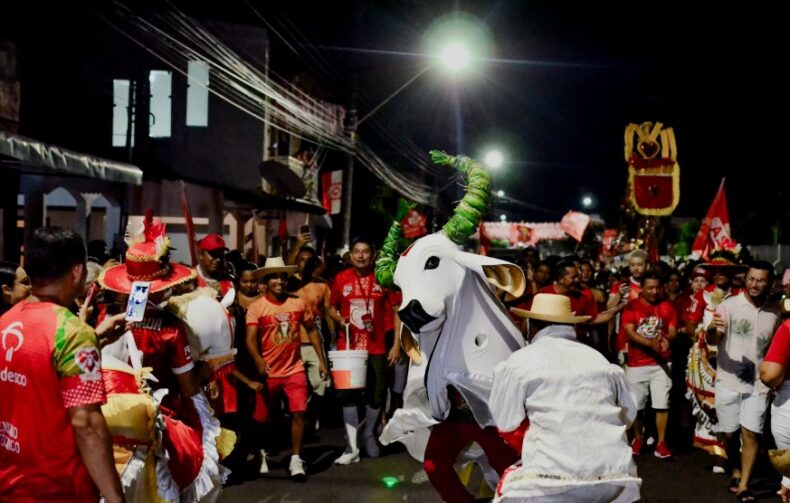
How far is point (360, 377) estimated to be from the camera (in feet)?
27.5

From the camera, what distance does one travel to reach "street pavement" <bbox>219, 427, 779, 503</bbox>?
7152 millimetres

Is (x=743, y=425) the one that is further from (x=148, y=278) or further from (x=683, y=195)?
(x=683, y=195)

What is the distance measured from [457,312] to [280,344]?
326 cm

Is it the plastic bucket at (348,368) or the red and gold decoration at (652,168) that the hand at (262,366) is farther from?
the red and gold decoration at (652,168)

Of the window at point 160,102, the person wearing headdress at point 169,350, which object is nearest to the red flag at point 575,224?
the window at point 160,102

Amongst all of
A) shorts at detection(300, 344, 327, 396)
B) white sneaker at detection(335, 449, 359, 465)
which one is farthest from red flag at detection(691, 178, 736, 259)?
white sneaker at detection(335, 449, 359, 465)

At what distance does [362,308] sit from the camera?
8820mm

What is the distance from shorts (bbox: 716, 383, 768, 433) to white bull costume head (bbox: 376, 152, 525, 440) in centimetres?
326

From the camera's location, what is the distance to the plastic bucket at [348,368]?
8297 millimetres

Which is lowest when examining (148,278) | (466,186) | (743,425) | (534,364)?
(743,425)

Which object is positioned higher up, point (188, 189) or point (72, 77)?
point (72, 77)

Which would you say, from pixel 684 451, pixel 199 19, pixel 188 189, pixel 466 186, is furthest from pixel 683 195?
pixel 466 186

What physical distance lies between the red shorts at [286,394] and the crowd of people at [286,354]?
17mm

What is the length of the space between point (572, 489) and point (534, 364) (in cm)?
63
